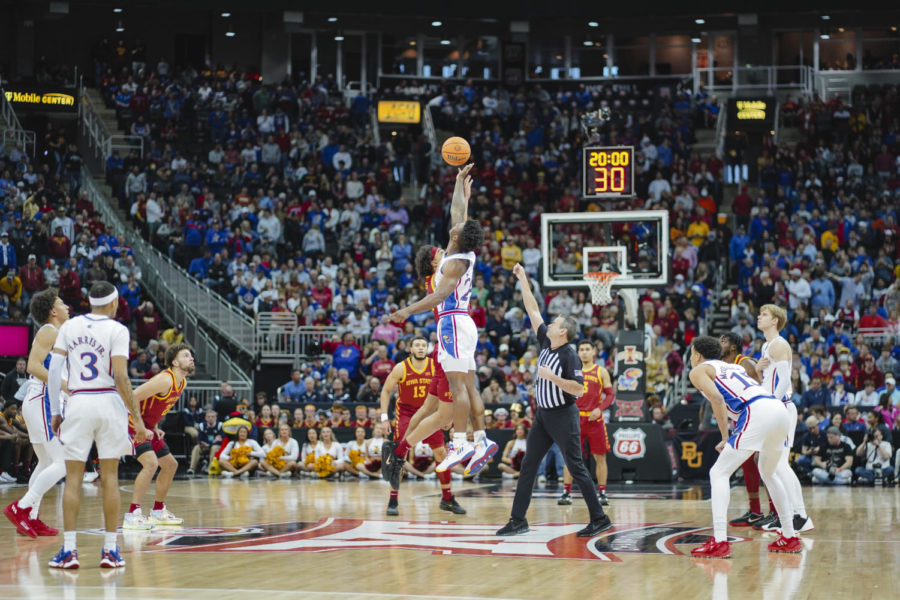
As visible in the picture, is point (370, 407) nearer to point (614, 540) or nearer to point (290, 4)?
point (614, 540)

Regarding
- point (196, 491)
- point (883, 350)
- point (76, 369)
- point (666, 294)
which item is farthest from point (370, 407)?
point (76, 369)

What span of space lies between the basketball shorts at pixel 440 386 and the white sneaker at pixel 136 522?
3329 mm

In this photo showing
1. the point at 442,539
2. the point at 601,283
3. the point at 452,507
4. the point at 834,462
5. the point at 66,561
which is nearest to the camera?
the point at 66,561

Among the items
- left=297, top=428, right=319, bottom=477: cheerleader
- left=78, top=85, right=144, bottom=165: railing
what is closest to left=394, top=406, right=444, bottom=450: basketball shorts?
left=297, top=428, right=319, bottom=477: cheerleader

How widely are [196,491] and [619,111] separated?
23.3 meters

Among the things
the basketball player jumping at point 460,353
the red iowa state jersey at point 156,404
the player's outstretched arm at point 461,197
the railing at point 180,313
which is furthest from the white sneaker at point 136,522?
the railing at point 180,313

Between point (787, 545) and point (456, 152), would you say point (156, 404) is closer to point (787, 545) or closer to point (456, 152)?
point (456, 152)

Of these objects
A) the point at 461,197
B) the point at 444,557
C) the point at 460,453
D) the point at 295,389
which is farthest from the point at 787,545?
the point at 295,389

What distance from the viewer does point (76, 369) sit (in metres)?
9.11

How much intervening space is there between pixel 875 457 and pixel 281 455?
10.2 m

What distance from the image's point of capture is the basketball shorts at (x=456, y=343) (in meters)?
11.9

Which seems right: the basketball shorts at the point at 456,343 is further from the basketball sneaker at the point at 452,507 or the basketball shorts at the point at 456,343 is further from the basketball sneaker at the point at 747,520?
the basketball sneaker at the point at 747,520

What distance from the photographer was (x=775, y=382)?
1185 centimetres

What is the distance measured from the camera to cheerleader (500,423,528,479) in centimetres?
2075
